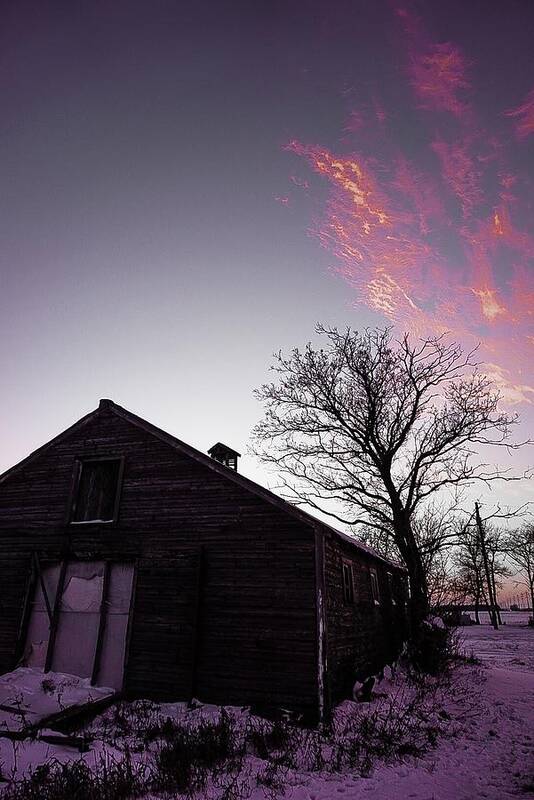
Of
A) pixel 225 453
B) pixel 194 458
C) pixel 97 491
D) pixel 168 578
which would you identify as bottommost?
pixel 168 578

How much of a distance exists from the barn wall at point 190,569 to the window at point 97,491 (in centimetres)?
29

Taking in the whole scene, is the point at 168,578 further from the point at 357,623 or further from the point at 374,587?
the point at 374,587

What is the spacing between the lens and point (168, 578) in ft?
41.2

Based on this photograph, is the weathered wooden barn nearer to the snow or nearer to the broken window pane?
the broken window pane

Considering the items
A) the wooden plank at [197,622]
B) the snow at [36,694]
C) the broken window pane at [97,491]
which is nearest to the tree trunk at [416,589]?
the wooden plank at [197,622]

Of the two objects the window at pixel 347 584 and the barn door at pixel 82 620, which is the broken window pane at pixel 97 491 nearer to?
the barn door at pixel 82 620

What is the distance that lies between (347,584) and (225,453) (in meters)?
5.96

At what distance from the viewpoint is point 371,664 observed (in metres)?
15.5

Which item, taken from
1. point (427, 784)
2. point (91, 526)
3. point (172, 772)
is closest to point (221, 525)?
point (91, 526)

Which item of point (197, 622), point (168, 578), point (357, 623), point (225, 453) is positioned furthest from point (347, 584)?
point (225, 453)

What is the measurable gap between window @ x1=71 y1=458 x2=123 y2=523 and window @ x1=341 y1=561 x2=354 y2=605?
6.89m

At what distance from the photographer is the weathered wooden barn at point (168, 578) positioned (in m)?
11.3

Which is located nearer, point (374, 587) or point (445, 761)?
point (445, 761)

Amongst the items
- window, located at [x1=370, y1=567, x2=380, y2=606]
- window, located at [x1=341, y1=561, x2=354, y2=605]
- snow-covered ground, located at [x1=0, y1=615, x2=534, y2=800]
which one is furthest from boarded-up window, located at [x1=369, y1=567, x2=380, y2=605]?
snow-covered ground, located at [x1=0, y1=615, x2=534, y2=800]
